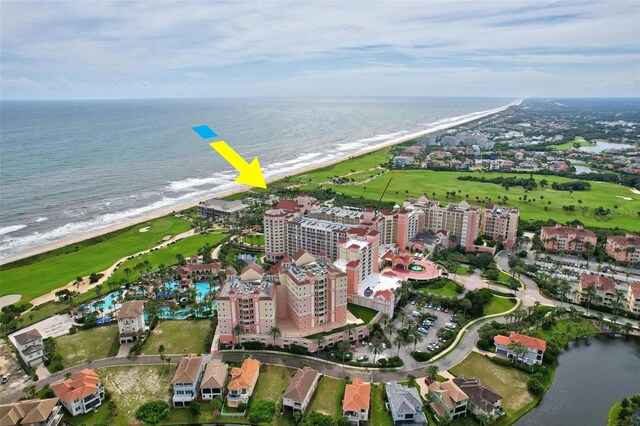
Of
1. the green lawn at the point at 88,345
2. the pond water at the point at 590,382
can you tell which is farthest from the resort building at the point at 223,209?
the pond water at the point at 590,382

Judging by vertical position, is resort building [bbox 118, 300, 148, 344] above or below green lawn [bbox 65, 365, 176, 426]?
above

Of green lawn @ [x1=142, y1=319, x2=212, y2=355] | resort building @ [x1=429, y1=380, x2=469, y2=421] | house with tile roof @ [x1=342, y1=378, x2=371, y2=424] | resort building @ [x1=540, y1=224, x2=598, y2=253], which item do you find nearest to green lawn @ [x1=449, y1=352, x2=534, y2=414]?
resort building @ [x1=429, y1=380, x2=469, y2=421]

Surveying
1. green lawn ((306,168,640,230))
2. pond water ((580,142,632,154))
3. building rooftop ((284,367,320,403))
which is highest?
pond water ((580,142,632,154))

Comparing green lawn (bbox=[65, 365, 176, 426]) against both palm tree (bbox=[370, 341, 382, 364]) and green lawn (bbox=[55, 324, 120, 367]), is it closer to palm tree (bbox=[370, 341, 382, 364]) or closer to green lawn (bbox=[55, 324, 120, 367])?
green lawn (bbox=[55, 324, 120, 367])

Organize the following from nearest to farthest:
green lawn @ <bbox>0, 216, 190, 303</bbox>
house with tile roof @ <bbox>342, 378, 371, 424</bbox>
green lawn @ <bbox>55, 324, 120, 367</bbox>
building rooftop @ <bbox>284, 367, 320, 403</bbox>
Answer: house with tile roof @ <bbox>342, 378, 371, 424</bbox> → building rooftop @ <bbox>284, 367, 320, 403</bbox> → green lawn @ <bbox>55, 324, 120, 367</bbox> → green lawn @ <bbox>0, 216, 190, 303</bbox>

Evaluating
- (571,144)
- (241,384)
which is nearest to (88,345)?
(241,384)
